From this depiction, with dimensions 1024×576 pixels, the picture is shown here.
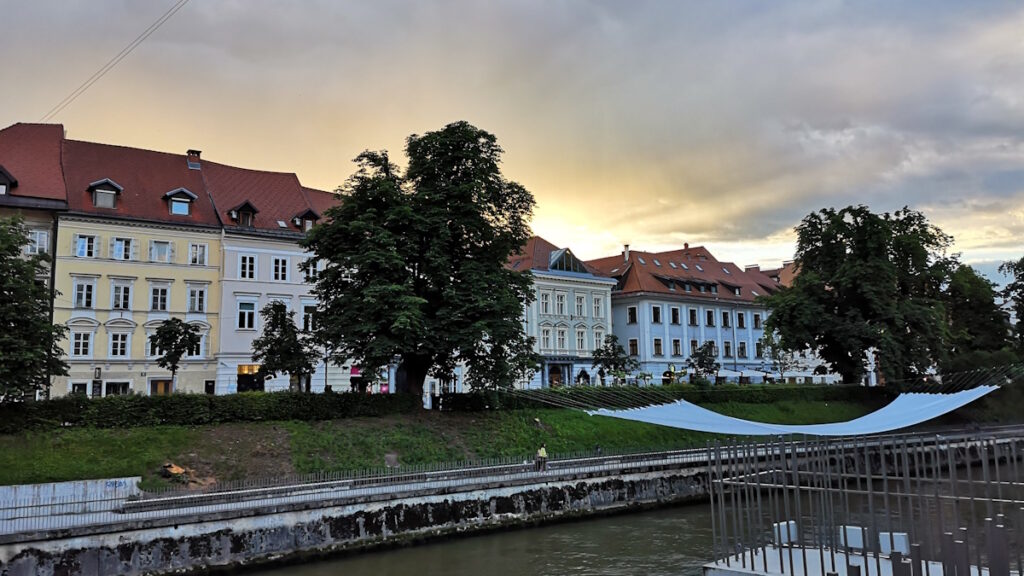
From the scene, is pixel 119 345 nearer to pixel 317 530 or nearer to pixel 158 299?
pixel 158 299

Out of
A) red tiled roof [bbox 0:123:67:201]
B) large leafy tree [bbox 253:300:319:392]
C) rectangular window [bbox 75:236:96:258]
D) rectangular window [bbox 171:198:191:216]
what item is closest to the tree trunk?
large leafy tree [bbox 253:300:319:392]

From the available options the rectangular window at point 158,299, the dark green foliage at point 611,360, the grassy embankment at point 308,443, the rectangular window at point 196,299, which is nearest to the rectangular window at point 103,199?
the rectangular window at point 158,299

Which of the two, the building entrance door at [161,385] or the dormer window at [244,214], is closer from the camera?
the building entrance door at [161,385]

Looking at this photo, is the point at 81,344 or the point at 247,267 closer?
the point at 81,344

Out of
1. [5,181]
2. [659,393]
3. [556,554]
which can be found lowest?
[556,554]

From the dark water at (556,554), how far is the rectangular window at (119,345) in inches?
1026

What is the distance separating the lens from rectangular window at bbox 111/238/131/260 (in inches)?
1630

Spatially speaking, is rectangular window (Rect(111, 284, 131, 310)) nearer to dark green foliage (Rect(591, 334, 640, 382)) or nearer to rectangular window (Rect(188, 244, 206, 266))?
rectangular window (Rect(188, 244, 206, 266))

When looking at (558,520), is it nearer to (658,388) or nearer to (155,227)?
(658,388)

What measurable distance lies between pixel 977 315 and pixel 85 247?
64.8m

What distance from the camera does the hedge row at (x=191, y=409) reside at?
983 inches

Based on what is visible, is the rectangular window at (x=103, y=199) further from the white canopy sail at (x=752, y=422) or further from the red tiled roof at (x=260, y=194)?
the white canopy sail at (x=752, y=422)

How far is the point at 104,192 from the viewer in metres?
42.0

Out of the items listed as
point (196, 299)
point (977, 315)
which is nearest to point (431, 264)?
point (196, 299)
